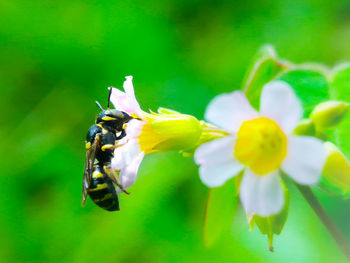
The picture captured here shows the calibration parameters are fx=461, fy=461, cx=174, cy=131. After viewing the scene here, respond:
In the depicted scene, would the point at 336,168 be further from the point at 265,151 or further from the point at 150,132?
the point at 150,132

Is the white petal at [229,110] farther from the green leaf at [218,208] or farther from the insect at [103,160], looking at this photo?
the insect at [103,160]

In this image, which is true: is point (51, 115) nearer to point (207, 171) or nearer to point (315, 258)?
point (315, 258)

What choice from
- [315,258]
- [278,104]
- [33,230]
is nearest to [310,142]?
[278,104]

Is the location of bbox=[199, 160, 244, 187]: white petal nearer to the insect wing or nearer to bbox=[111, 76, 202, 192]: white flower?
bbox=[111, 76, 202, 192]: white flower

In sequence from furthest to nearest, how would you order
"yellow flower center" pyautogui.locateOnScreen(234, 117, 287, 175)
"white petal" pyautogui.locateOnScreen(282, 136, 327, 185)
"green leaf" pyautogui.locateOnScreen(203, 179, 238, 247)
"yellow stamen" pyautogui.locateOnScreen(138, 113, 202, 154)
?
"green leaf" pyautogui.locateOnScreen(203, 179, 238, 247), "yellow stamen" pyautogui.locateOnScreen(138, 113, 202, 154), "yellow flower center" pyautogui.locateOnScreen(234, 117, 287, 175), "white petal" pyautogui.locateOnScreen(282, 136, 327, 185)

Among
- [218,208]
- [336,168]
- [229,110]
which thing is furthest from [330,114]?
[218,208]

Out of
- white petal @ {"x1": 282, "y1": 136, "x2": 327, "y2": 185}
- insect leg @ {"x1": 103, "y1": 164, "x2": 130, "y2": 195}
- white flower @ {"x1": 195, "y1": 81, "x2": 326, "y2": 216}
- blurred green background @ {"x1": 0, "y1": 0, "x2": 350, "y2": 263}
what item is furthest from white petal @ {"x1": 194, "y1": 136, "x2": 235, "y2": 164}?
blurred green background @ {"x1": 0, "y1": 0, "x2": 350, "y2": 263}
